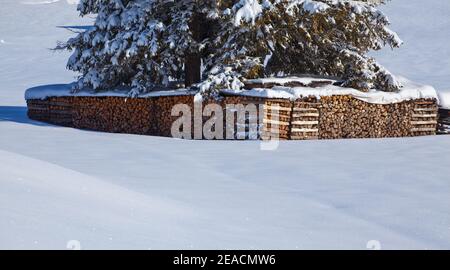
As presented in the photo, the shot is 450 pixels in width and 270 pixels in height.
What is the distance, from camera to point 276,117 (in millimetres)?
17922

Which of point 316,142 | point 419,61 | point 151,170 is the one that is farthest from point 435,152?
point 419,61

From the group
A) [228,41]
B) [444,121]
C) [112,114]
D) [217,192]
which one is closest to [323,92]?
[228,41]

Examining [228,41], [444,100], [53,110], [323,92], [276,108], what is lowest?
[53,110]

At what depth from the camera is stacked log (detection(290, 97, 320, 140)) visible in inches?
710

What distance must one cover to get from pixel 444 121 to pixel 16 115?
14.3 meters

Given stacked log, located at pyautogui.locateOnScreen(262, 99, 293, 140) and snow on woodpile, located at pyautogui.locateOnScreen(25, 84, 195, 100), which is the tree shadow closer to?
snow on woodpile, located at pyautogui.locateOnScreen(25, 84, 195, 100)

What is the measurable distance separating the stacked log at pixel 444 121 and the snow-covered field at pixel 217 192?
1.68m

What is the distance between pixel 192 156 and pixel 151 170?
223cm

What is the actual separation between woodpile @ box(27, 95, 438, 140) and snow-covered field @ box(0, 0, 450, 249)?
2.68ft

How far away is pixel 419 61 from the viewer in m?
39.8

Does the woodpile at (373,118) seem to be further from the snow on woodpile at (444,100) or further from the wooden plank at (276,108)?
the snow on woodpile at (444,100)

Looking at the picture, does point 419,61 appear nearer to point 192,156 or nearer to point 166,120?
point 166,120

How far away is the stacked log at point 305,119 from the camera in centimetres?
1803

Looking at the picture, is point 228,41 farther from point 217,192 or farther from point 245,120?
point 217,192
